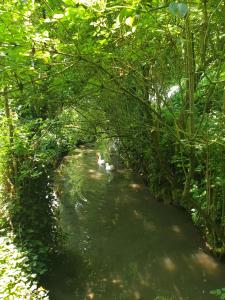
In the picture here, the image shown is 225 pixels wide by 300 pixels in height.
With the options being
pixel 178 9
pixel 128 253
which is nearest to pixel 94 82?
pixel 128 253

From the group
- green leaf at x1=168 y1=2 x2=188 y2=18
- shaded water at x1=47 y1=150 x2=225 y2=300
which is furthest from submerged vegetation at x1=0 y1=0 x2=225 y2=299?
green leaf at x1=168 y1=2 x2=188 y2=18

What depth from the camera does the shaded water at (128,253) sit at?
5703 millimetres

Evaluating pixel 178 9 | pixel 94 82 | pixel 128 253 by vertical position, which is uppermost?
pixel 178 9

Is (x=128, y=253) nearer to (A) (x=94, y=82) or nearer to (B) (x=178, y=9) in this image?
(A) (x=94, y=82)

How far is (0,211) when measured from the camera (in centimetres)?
578

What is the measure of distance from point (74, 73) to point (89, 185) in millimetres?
5325

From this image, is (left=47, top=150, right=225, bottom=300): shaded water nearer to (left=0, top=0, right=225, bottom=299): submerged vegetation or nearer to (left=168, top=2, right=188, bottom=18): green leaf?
(left=0, top=0, right=225, bottom=299): submerged vegetation

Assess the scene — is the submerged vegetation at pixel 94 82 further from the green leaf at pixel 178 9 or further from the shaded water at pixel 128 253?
the green leaf at pixel 178 9

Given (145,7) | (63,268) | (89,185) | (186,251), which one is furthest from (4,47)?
(89,185)

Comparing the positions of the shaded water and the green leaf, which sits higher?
the green leaf

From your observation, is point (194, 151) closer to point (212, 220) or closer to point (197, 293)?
point (212, 220)

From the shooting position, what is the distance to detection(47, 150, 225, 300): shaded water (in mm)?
5703

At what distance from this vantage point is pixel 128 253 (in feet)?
22.1

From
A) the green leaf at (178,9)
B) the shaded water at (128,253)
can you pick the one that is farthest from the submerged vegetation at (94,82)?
the green leaf at (178,9)
